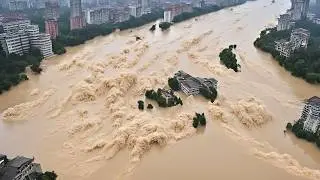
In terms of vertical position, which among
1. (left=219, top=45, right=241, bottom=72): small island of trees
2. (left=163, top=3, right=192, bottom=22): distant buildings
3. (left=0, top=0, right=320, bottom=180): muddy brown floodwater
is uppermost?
(left=163, top=3, right=192, bottom=22): distant buildings

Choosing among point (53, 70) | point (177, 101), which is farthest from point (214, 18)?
point (177, 101)

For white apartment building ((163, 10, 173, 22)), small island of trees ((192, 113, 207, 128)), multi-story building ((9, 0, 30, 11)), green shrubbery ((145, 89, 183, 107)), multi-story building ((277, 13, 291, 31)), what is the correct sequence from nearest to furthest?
1. small island of trees ((192, 113, 207, 128))
2. green shrubbery ((145, 89, 183, 107))
3. multi-story building ((277, 13, 291, 31))
4. white apartment building ((163, 10, 173, 22))
5. multi-story building ((9, 0, 30, 11))

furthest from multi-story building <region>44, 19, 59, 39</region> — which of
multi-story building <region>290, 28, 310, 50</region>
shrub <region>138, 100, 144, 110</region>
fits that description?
multi-story building <region>290, 28, 310, 50</region>

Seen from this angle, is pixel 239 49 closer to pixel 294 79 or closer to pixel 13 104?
pixel 294 79

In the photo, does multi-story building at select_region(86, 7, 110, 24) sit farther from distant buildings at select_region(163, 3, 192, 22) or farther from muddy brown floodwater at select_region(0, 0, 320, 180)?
muddy brown floodwater at select_region(0, 0, 320, 180)

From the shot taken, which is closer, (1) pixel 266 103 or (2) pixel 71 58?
(1) pixel 266 103

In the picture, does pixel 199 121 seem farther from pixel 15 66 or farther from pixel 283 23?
pixel 283 23

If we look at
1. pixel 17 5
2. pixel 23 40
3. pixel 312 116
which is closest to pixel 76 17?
pixel 23 40
